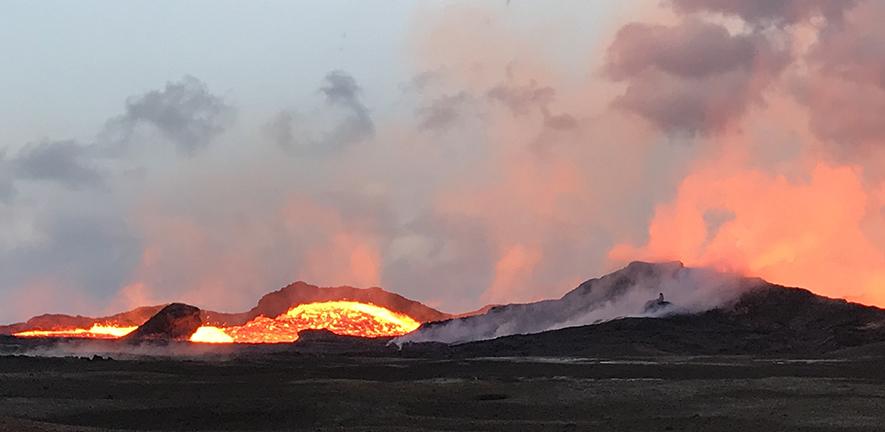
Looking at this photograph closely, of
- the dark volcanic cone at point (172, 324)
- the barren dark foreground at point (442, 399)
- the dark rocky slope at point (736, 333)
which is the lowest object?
the barren dark foreground at point (442, 399)

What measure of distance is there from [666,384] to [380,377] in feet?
51.2

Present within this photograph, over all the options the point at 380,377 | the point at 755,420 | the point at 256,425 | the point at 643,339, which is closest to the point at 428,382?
the point at 380,377

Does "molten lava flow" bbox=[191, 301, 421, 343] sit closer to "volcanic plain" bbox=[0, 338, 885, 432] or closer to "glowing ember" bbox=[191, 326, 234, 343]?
"glowing ember" bbox=[191, 326, 234, 343]

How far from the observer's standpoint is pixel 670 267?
5404 inches

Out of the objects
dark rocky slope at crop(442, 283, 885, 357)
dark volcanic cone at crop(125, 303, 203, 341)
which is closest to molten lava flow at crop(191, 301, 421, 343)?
dark volcanic cone at crop(125, 303, 203, 341)

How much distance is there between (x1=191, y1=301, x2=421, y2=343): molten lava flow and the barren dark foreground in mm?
85550

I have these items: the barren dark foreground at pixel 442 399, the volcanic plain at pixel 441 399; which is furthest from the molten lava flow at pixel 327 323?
the barren dark foreground at pixel 442 399

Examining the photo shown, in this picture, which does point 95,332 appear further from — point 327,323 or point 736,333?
point 736,333

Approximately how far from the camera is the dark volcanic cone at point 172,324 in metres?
122

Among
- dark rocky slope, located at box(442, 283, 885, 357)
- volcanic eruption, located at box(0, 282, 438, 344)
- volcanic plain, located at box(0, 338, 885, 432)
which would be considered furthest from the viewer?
volcanic eruption, located at box(0, 282, 438, 344)

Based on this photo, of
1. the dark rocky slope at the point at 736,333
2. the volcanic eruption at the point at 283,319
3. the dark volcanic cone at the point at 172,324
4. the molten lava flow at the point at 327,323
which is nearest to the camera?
the dark rocky slope at the point at 736,333

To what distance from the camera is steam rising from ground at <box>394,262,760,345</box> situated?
→ 12394 cm

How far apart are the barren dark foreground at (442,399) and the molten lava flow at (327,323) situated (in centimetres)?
8555

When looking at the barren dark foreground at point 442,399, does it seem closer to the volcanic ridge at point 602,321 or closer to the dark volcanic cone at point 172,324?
the volcanic ridge at point 602,321
